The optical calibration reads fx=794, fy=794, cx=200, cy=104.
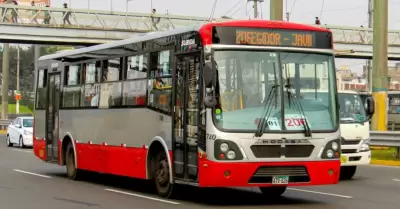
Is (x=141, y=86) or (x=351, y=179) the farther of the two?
(x=351, y=179)

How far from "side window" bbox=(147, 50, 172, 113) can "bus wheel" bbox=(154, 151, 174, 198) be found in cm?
89

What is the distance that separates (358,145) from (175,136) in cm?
665

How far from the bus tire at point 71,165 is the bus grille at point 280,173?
721cm

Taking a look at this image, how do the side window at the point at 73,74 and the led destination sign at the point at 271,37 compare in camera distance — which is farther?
the side window at the point at 73,74

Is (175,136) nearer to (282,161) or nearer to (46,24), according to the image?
(282,161)

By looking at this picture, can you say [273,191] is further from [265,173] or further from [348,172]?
[348,172]

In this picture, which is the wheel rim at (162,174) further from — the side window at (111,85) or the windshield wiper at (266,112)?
the side window at (111,85)

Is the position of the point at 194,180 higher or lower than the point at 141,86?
lower

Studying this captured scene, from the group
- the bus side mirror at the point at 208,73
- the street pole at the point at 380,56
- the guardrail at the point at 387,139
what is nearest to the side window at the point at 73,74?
the bus side mirror at the point at 208,73

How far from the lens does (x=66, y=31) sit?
5041 cm

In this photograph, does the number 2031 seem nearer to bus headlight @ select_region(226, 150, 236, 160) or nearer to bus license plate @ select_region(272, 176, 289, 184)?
bus license plate @ select_region(272, 176, 289, 184)

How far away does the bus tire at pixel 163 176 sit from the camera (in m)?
13.7

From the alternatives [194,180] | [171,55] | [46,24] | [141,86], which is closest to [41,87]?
[141,86]

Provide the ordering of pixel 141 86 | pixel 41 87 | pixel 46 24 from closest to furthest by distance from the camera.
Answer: pixel 141 86 < pixel 41 87 < pixel 46 24
